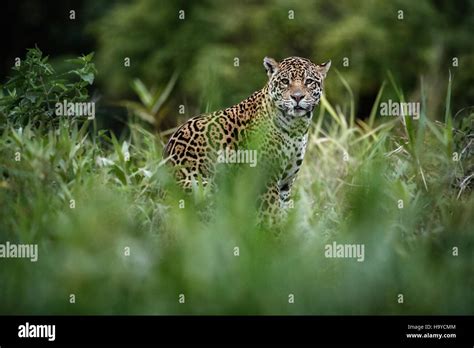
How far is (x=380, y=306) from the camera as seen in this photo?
5.48m

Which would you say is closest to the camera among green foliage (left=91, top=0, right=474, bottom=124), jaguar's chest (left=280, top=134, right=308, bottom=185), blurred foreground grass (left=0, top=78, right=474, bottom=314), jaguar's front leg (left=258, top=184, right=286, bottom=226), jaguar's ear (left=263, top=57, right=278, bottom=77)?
blurred foreground grass (left=0, top=78, right=474, bottom=314)

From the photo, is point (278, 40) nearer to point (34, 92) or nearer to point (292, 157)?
point (292, 157)

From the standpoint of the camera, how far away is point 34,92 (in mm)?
8383

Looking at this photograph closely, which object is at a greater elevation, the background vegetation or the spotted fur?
the spotted fur

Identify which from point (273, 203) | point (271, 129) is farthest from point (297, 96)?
point (273, 203)

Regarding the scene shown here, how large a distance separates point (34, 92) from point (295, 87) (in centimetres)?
227

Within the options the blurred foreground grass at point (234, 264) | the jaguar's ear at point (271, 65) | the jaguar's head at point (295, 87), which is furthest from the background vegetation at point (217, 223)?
the jaguar's ear at point (271, 65)

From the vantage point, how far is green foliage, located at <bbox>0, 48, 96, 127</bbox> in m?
8.34

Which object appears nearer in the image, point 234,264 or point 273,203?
point 234,264

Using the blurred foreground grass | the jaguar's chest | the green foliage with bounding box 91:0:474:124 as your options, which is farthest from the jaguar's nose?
the green foliage with bounding box 91:0:474:124

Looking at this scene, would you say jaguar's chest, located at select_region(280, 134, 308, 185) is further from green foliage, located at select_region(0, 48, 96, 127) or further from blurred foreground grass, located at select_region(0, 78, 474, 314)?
blurred foreground grass, located at select_region(0, 78, 474, 314)

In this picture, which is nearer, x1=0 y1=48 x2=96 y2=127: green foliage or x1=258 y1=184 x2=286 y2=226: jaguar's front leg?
x1=258 y1=184 x2=286 y2=226: jaguar's front leg

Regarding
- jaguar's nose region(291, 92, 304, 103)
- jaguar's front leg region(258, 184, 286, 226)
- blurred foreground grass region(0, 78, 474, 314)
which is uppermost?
jaguar's nose region(291, 92, 304, 103)
